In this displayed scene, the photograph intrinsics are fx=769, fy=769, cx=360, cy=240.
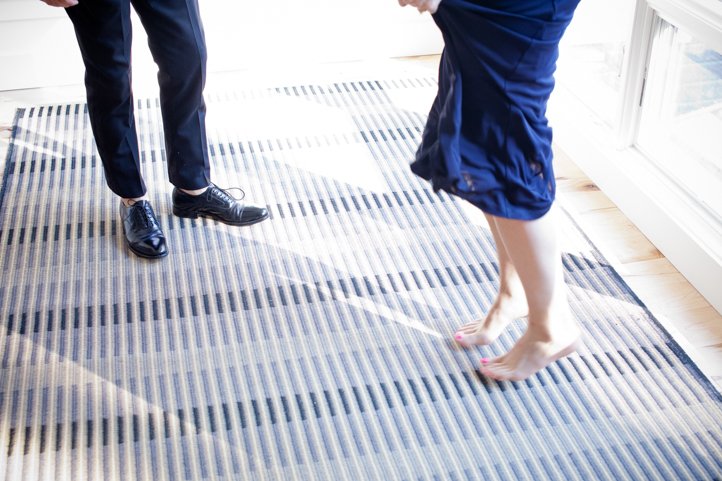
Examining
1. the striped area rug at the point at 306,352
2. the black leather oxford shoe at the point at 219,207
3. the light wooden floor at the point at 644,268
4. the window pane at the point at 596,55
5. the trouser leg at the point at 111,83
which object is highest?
the trouser leg at the point at 111,83

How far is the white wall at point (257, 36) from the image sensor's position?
8.05 feet

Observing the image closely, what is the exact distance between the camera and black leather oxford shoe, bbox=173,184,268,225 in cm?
186

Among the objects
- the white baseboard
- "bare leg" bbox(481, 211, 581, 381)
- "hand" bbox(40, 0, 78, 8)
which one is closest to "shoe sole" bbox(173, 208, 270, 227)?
"hand" bbox(40, 0, 78, 8)

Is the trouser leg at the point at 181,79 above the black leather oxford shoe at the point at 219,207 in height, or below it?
above

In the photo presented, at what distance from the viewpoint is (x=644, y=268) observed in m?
1.72

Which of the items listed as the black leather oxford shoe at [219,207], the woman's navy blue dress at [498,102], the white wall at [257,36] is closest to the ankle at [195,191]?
the black leather oxford shoe at [219,207]

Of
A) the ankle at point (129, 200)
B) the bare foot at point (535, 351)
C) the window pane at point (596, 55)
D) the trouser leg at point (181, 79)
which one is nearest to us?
the bare foot at point (535, 351)

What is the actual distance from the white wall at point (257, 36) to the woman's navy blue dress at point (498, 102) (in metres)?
1.56

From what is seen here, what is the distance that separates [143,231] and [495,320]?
83 cm

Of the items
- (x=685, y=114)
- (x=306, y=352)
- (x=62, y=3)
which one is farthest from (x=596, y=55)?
(x=62, y=3)

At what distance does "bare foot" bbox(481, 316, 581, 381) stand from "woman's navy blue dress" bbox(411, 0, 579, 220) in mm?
263

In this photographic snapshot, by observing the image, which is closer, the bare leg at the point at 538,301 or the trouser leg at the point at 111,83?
the bare leg at the point at 538,301

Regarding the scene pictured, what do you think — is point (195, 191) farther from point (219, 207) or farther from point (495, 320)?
point (495, 320)

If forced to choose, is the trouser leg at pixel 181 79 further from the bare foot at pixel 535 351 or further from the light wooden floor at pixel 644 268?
the bare foot at pixel 535 351
